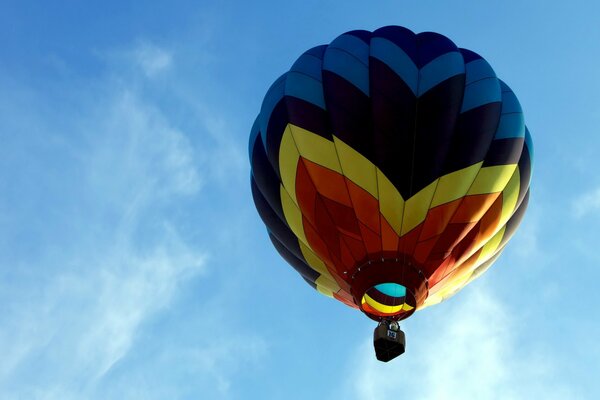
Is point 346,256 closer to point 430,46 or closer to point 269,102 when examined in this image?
point 269,102

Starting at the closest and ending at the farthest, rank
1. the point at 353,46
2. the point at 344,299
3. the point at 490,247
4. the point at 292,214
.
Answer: the point at 292,214
the point at 353,46
the point at 490,247
the point at 344,299

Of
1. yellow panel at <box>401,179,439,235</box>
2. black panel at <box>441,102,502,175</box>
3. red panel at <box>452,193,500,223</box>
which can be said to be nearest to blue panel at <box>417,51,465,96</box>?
black panel at <box>441,102,502,175</box>

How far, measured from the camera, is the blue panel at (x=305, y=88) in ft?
33.3

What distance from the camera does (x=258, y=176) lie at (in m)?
10.9

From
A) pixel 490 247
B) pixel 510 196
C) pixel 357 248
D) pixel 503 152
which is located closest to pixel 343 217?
pixel 357 248

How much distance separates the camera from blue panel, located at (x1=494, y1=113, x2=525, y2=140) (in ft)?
33.1

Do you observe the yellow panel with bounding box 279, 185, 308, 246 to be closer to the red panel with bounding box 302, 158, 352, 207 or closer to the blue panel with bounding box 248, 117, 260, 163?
the red panel with bounding box 302, 158, 352, 207

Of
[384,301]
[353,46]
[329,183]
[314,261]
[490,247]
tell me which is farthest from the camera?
[490,247]

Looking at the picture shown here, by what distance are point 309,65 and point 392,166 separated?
6.76 feet

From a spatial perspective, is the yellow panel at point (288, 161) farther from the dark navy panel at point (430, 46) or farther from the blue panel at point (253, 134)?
the dark navy panel at point (430, 46)

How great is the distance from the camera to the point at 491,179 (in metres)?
9.86

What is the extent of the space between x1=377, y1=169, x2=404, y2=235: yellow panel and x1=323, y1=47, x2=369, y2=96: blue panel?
1.33 meters

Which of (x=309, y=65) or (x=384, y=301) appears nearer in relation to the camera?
(x=384, y=301)

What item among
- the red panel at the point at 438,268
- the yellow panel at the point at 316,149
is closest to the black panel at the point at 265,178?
the yellow panel at the point at 316,149
